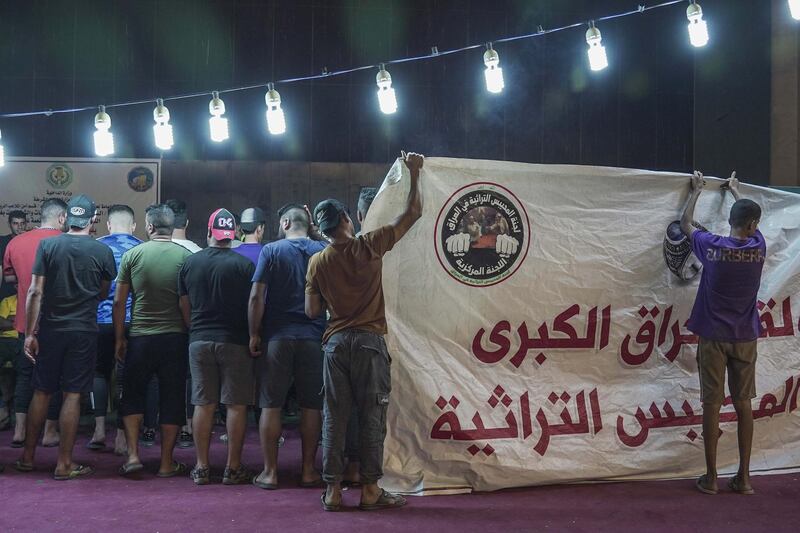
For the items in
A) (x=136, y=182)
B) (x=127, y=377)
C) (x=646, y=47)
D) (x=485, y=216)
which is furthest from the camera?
(x=646, y=47)

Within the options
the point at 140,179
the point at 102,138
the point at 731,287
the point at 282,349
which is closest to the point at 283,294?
the point at 282,349

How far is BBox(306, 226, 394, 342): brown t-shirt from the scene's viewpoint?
4.19m

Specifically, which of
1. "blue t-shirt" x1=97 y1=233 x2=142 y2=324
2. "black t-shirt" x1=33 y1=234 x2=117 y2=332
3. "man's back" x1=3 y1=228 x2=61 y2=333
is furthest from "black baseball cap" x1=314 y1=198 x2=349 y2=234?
"man's back" x1=3 y1=228 x2=61 y2=333

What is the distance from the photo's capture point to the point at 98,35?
30.1ft

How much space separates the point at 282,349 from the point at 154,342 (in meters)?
0.93

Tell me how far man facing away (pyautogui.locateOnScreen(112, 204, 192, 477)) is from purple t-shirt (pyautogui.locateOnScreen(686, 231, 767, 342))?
10.5 feet

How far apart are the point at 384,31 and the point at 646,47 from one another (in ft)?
10.5

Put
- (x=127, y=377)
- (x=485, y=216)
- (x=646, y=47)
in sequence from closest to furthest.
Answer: (x=485, y=216)
(x=127, y=377)
(x=646, y=47)

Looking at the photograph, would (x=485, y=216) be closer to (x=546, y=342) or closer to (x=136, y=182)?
(x=546, y=342)

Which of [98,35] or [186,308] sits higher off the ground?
[98,35]

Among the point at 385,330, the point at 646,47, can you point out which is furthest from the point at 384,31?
the point at 385,330

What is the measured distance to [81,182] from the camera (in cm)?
892

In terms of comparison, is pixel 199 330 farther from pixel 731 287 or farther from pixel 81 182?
pixel 81 182

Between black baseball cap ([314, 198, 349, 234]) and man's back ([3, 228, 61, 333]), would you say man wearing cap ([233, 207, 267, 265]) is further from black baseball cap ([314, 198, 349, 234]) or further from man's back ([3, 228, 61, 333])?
black baseball cap ([314, 198, 349, 234])
